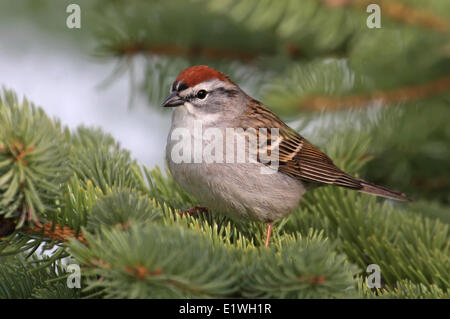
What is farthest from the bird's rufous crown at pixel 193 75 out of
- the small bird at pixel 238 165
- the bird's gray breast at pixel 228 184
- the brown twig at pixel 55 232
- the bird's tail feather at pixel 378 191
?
the brown twig at pixel 55 232

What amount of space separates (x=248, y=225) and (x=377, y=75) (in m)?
1.25

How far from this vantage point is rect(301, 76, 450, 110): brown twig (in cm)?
294

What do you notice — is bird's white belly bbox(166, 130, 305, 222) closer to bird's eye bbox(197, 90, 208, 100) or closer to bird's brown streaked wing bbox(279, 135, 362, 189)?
bird's brown streaked wing bbox(279, 135, 362, 189)

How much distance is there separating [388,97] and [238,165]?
108cm

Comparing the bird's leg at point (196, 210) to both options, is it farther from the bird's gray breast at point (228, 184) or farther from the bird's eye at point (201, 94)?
the bird's eye at point (201, 94)

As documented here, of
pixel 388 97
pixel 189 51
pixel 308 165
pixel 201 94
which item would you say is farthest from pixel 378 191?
pixel 189 51

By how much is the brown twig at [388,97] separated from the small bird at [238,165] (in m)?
0.25

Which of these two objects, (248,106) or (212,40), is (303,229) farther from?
(212,40)

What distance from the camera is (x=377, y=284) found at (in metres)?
1.87

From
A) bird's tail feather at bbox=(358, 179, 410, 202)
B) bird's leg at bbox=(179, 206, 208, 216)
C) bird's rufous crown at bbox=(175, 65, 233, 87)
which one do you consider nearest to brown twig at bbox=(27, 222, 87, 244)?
bird's leg at bbox=(179, 206, 208, 216)

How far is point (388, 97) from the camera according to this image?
9.86 ft

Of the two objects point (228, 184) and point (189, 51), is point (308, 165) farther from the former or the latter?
point (189, 51)

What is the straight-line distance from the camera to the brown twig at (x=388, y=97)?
9.66ft

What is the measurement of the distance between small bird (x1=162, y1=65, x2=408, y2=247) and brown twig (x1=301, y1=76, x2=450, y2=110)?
0.25m
